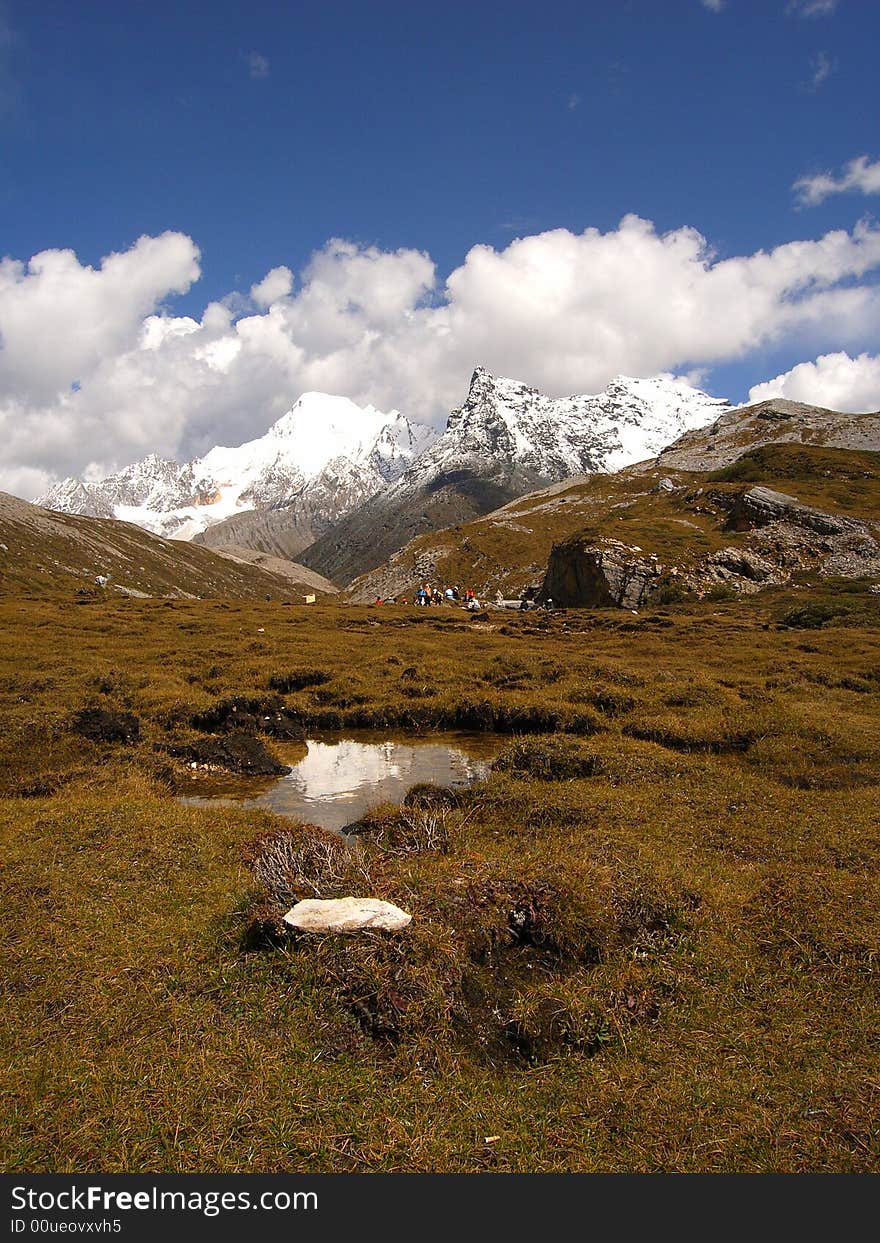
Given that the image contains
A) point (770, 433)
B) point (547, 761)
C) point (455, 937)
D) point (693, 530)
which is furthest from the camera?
point (770, 433)

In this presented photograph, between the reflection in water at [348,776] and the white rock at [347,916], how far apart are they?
7.49 metres

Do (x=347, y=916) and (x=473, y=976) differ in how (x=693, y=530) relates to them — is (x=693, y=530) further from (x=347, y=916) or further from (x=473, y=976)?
(x=347, y=916)

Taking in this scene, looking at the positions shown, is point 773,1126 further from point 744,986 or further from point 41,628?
point 41,628

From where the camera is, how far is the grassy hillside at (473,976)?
6035 mm

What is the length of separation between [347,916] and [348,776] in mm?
12572

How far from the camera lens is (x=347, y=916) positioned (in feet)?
27.7

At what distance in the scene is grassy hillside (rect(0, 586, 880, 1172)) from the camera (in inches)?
238

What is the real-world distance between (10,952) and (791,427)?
179m

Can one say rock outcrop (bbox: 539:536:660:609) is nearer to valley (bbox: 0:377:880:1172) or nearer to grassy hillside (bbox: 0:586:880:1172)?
valley (bbox: 0:377:880:1172)

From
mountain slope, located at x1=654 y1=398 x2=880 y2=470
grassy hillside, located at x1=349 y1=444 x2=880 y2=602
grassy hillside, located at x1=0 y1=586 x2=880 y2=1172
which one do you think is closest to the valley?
grassy hillside, located at x1=0 y1=586 x2=880 y2=1172

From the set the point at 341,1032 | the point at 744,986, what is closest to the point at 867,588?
the point at 744,986

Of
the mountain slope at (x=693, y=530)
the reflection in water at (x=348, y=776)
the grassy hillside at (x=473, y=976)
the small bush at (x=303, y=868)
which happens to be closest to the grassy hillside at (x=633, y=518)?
the mountain slope at (x=693, y=530)

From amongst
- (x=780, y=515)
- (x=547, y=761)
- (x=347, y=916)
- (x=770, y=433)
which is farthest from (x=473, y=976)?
(x=770, y=433)

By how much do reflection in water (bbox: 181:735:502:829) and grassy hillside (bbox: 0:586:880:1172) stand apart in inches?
80.6
